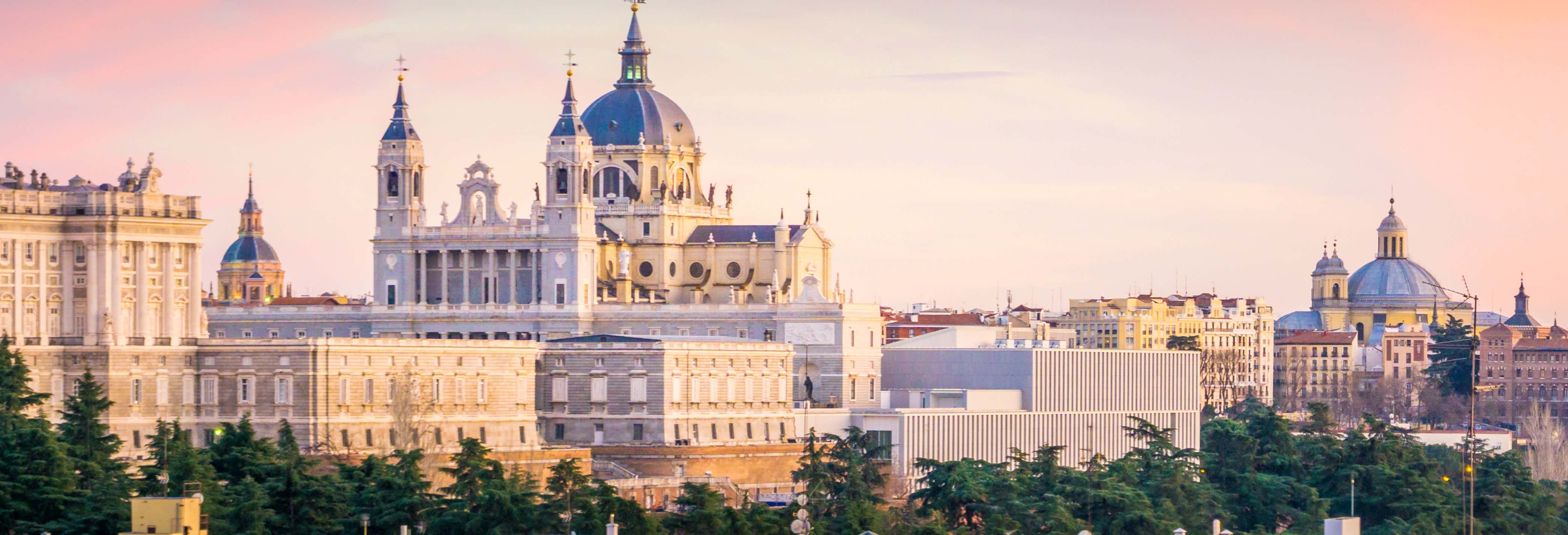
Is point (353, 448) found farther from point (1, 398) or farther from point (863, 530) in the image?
point (863, 530)

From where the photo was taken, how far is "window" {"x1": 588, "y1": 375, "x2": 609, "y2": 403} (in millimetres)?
134750

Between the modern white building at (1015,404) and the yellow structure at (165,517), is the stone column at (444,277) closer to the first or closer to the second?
the modern white building at (1015,404)

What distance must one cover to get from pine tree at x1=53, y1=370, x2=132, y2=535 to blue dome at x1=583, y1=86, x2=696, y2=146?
55840mm

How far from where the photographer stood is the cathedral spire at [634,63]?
553 feet

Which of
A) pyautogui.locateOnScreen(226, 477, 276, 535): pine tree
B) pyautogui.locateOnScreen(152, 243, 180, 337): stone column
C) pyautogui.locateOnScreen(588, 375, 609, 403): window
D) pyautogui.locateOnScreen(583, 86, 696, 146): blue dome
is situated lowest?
pyautogui.locateOnScreen(226, 477, 276, 535): pine tree

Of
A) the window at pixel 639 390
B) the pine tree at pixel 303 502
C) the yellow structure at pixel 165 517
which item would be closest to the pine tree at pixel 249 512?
the pine tree at pixel 303 502

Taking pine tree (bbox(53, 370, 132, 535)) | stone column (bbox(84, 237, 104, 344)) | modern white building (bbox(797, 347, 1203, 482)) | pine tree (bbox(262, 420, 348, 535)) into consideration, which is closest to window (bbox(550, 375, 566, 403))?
modern white building (bbox(797, 347, 1203, 482))

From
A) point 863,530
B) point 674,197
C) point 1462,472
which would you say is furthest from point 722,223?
point 863,530

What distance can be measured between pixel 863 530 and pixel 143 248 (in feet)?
104

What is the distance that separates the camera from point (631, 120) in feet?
547

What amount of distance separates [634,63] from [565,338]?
25.9 metres

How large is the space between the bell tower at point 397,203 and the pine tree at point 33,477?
54199mm

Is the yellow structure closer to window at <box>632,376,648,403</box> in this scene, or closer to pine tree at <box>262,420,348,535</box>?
pine tree at <box>262,420,348,535</box>

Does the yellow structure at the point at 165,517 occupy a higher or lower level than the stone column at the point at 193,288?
lower
